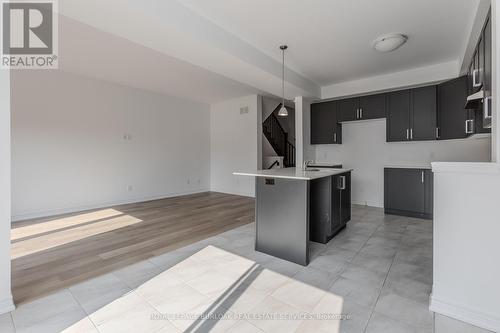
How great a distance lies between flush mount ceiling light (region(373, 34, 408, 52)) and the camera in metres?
3.38

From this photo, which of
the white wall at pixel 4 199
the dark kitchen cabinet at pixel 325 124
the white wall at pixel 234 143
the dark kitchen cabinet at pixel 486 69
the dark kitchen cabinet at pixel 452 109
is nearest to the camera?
the white wall at pixel 4 199

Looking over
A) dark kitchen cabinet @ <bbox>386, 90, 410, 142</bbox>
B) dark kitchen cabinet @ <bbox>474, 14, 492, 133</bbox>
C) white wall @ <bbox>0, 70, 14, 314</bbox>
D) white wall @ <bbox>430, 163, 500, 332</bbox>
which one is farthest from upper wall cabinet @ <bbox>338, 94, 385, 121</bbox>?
white wall @ <bbox>0, 70, 14, 314</bbox>

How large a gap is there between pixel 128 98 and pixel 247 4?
14.4 ft

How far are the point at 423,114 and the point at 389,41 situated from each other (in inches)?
75.6

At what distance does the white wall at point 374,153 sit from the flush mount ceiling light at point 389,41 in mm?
2142

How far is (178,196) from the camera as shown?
6988 mm

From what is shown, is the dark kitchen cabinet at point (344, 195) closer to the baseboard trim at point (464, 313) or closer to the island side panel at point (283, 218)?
the island side panel at point (283, 218)

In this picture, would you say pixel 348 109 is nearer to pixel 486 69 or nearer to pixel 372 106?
pixel 372 106

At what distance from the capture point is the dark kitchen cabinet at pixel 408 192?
4.37 meters

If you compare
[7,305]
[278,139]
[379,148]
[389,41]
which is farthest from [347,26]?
[278,139]

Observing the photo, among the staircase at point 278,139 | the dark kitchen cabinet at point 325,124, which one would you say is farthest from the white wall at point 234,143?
the dark kitchen cabinet at point 325,124

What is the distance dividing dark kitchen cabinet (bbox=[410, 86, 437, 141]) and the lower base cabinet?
2.30m

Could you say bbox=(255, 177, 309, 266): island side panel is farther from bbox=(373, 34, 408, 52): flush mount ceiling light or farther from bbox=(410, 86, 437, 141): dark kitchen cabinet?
bbox=(410, 86, 437, 141): dark kitchen cabinet

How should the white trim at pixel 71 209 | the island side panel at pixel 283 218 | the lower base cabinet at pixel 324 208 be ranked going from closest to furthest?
the island side panel at pixel 283 218
the lower base cabinet at pixel 324 208
the white trim at pixel 71 209
